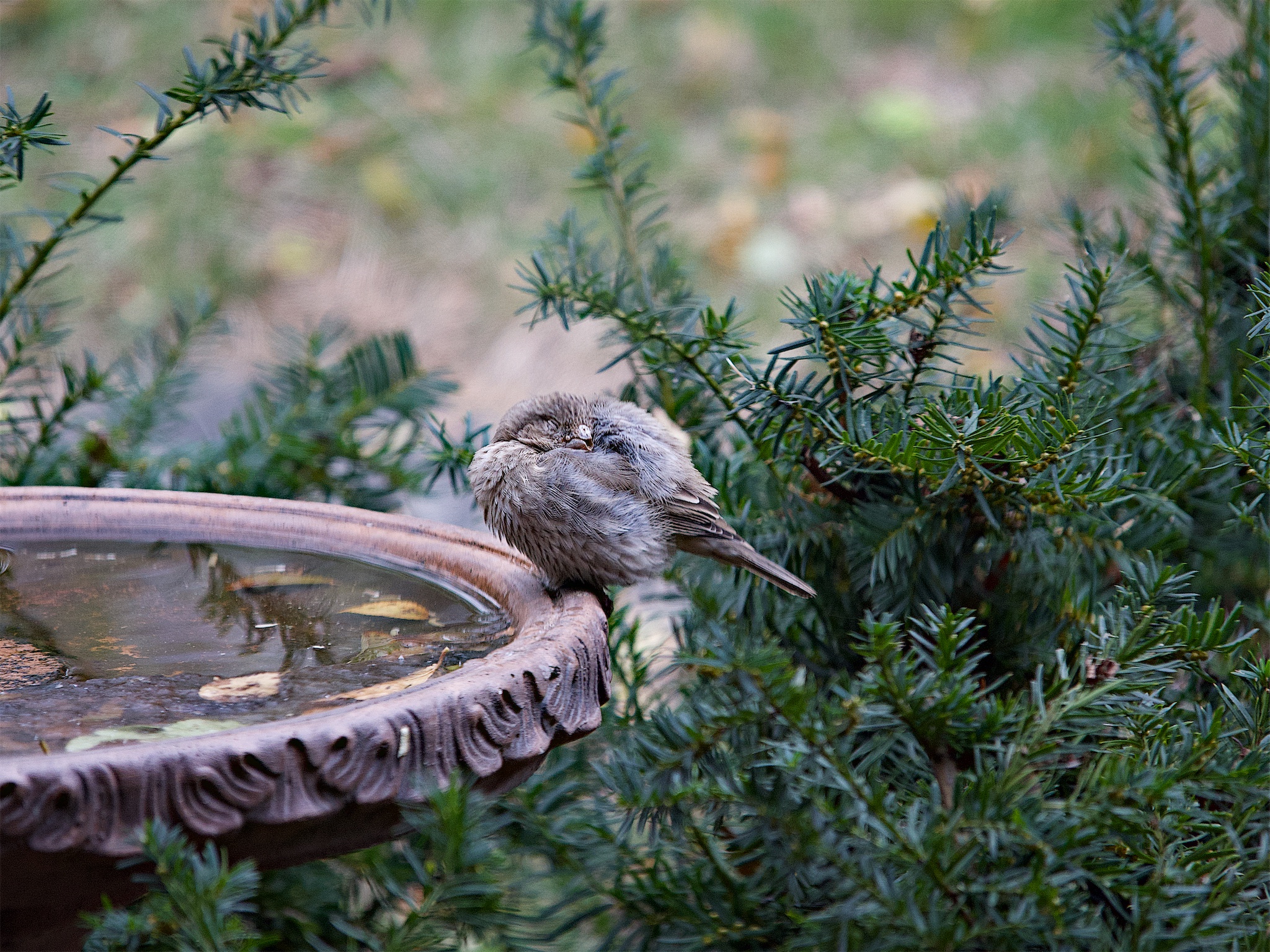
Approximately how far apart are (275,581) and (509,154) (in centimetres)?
502

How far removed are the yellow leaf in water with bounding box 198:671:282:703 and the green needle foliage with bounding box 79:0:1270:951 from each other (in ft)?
1.10

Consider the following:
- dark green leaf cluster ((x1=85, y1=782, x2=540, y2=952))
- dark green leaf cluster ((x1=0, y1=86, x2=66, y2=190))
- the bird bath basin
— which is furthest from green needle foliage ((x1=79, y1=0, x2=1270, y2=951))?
dark green leaf cluster ((x1=0, y1=86, x2=66, y2=190))

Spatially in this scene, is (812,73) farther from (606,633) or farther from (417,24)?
(606,633)

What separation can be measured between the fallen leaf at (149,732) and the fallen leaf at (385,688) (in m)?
0.11

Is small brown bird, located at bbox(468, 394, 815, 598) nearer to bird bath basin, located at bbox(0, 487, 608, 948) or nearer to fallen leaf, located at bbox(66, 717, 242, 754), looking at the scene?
bird bath basin, located at bbox(0, 487, 608, 948)

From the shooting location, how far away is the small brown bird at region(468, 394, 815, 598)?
2.00m

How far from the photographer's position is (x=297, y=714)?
1434mm

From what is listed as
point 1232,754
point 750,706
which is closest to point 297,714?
point 750,706

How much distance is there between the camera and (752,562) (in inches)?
76.2

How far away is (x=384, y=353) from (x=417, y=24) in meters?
5.13

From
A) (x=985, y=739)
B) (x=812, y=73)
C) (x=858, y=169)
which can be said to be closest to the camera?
(x=985, y=739)

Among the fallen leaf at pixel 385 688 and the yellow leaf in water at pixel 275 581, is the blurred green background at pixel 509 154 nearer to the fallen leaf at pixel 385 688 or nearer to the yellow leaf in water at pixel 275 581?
the yellow leaf in water at pixel 275 581

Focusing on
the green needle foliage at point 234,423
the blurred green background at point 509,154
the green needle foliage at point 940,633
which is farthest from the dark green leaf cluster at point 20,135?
the blurred green background at point 509,154

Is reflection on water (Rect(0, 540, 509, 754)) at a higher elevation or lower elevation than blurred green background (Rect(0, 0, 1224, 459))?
lower
